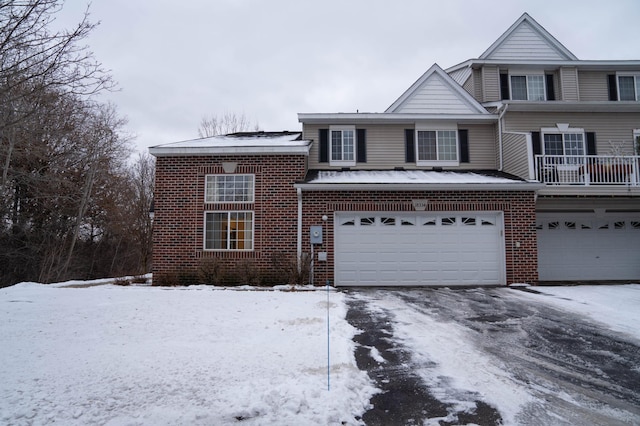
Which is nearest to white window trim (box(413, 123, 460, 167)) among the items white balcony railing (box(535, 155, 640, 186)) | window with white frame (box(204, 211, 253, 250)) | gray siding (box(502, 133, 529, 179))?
gray siding (box(502, 133, 529, 179))

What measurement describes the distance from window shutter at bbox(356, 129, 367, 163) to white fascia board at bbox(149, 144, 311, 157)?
2409 millimetres

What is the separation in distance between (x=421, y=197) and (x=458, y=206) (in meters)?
1.13

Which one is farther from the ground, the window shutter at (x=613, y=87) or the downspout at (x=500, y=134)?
the window shutter at (x=613, y=87)

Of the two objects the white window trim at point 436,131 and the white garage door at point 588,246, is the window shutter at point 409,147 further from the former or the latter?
the white garage door at point 588,246

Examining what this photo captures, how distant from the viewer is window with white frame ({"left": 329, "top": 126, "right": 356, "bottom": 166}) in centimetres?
1323

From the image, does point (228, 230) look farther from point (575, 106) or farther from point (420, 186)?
point (575, 106)

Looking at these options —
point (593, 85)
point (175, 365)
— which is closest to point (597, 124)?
point (593, 85)

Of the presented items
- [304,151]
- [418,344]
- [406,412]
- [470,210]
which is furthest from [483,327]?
[304,151]

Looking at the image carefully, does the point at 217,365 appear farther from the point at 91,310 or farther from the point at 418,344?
the point at 91,310

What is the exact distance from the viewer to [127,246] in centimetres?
2322

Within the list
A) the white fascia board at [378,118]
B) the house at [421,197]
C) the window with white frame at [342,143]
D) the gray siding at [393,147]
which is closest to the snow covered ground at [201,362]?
the house at [421,197]

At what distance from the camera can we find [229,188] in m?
11.5

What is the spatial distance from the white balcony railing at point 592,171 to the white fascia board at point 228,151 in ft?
25.3

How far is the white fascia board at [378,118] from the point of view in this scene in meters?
13.1
